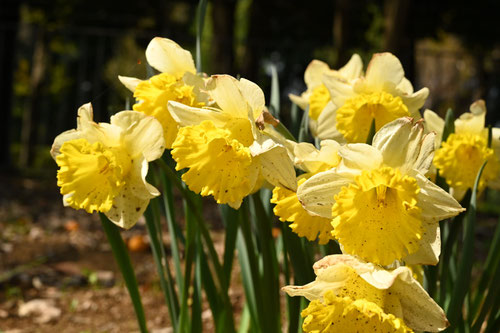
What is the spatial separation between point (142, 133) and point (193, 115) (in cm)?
10

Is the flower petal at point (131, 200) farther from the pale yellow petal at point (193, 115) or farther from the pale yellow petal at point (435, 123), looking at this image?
the pale yellow petal at point (435, 123)

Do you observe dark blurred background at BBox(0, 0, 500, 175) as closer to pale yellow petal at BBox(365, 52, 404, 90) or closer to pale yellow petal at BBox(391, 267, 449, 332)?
pale yellow petal at BBox(365, 52, 404, 90)

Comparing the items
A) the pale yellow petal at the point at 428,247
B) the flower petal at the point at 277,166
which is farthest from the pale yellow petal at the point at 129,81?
the pale yellow petal at the point at 428,247

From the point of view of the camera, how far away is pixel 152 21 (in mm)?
12453

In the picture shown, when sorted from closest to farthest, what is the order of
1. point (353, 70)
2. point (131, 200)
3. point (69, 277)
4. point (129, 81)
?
point (131, 200) → point (129, 81) → point (353, 70) → point (69, 277)

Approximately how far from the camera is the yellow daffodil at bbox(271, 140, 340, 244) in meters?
0.84

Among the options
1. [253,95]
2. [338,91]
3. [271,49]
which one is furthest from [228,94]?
[271,49]

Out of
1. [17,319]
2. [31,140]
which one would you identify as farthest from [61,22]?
[17,319]

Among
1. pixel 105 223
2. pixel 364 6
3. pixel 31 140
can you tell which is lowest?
pixel 31 140

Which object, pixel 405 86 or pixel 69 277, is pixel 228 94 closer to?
pixel 405 86

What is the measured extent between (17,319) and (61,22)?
724 centimetres

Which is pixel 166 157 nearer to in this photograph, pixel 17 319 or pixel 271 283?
pixel 271 283

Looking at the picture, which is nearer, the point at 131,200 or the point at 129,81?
the point at 131,200

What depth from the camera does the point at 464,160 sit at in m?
1.08
